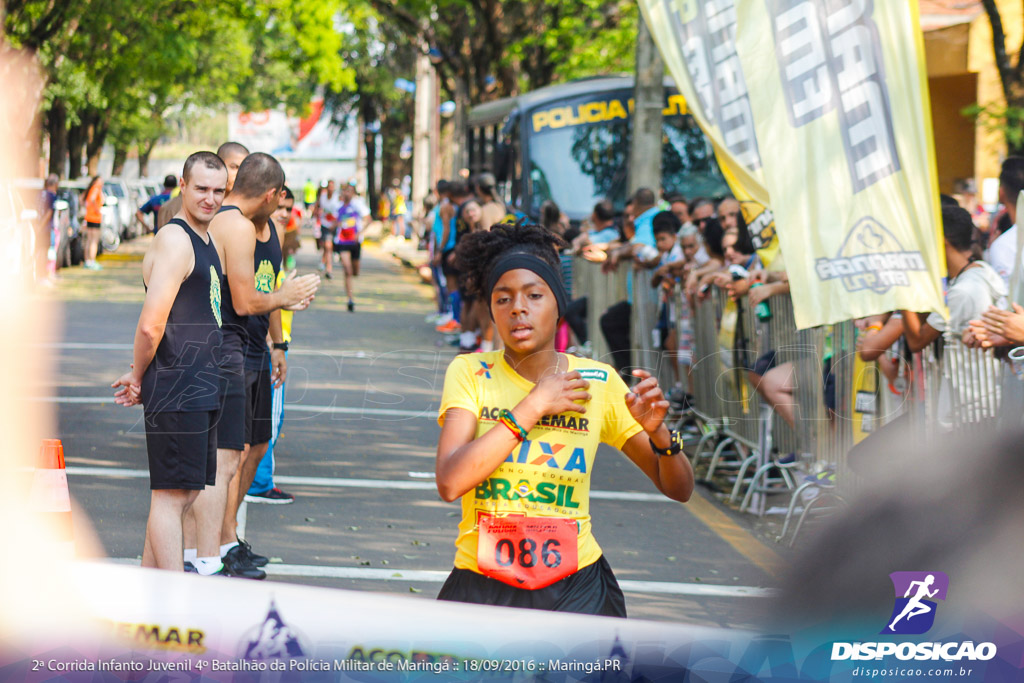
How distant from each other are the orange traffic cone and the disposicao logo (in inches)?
108

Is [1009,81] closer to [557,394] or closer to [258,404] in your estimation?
[258,404]

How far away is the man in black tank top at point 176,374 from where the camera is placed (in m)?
4.74

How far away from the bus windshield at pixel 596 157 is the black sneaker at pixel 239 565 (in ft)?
37.7

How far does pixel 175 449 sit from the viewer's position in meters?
4.82

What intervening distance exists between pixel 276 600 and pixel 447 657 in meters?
0.34

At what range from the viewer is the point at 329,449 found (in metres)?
9.05

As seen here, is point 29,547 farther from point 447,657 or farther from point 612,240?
point 612,240

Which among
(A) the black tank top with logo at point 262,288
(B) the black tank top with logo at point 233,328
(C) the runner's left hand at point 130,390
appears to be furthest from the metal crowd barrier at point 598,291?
(C) the runner's left hand at point 130,390

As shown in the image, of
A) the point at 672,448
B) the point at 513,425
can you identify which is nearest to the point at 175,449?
the point at 513,425

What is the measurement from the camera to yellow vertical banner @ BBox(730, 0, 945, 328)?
225 inches

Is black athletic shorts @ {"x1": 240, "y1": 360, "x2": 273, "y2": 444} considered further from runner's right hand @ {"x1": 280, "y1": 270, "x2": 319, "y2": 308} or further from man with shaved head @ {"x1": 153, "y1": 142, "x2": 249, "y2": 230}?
man with shaved head @ {"x1": 153, "y1": 142, "x2": 249, "y2": 230}

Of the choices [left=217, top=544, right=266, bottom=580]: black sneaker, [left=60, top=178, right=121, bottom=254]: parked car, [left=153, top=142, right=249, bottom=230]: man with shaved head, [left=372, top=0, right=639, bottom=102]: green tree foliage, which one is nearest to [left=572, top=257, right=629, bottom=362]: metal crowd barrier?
[left=153, top=142, right=249, bottom=230]: man with shaved head

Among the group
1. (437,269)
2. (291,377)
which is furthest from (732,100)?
(437,269)

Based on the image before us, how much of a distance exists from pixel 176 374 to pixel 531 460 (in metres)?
2.14
